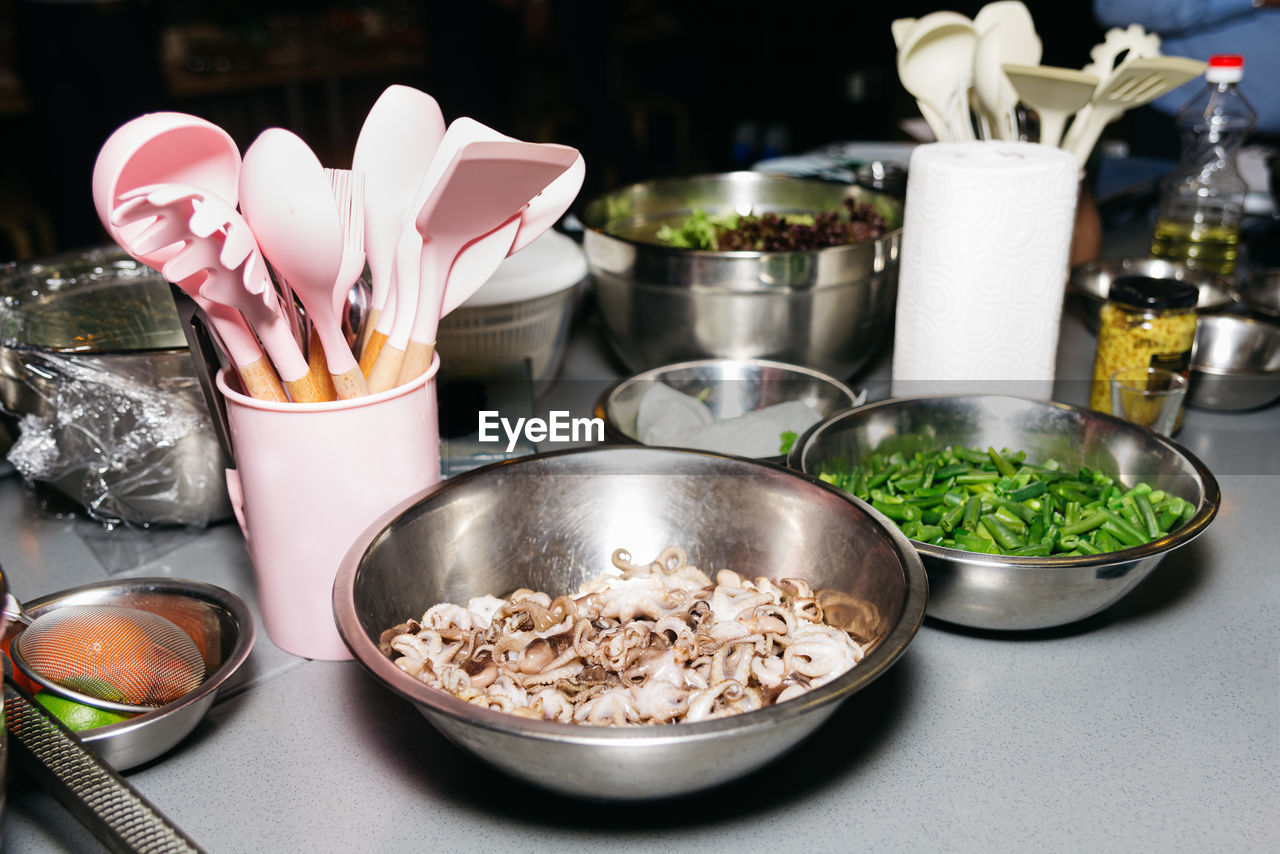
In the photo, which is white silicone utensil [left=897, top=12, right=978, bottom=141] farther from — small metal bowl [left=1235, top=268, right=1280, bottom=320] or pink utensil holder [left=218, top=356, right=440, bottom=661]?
pink utensil holder [left=218, top=356, right=440, bottom=661]

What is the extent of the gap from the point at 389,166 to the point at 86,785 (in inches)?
16.2

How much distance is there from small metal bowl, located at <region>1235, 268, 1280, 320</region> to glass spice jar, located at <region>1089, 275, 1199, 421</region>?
1.24ft

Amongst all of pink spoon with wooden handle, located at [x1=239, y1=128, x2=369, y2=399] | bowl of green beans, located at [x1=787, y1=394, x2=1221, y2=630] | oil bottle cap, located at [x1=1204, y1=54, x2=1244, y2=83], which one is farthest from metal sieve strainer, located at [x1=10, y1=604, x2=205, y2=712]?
oil bottle cap, located at [x1=1204, y1=54, x2=1244, y2=83]

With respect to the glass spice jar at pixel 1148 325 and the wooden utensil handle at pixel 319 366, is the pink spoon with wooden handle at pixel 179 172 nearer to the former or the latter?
the wooden utensil handle at pixel 319 366

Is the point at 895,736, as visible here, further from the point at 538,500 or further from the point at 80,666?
the point at 80,666

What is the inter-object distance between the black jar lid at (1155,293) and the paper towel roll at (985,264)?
0.06 metres

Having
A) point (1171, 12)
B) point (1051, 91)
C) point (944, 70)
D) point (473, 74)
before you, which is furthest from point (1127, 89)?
point (473, 74)

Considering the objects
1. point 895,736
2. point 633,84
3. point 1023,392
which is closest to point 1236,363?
point 1023,392

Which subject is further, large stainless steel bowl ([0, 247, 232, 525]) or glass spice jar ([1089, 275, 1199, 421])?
glass spice jar ([1089, 275, 1199, 421])

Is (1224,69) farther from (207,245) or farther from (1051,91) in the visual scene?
(207,245)

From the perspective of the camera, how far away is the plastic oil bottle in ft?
4.77

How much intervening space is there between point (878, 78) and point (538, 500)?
466 cm

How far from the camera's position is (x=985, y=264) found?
98cm

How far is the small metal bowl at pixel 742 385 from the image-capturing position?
1.06 m
